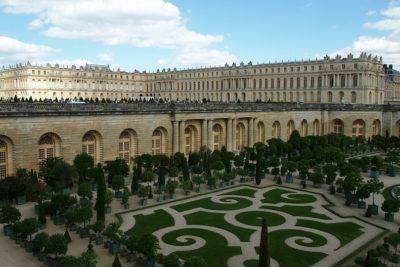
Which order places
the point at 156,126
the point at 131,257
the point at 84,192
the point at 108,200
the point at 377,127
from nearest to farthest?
the point at 131,257 < the point at 108,200 < the point at 84,192 < the point at 156,126 < the point at 377,127

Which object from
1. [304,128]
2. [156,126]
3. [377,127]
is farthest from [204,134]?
[377,127]

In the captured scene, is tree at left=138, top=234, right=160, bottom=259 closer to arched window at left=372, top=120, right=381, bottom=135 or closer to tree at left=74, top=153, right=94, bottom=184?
tree at left=74, top=153, right=94, bottom=184

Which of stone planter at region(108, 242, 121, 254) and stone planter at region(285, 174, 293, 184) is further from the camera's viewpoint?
stone planter at region(285, 174, 293, 184)

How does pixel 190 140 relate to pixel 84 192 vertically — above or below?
above

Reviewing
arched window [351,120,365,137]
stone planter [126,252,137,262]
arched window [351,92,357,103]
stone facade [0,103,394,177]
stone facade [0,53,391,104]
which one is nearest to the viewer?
stone planter [126,252,137,262]

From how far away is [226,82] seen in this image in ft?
401

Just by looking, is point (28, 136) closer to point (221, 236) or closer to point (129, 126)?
point (129, 126)

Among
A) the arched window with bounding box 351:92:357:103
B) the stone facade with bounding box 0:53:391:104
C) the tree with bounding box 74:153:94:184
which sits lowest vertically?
the tree with bounding box 74:153:94:184

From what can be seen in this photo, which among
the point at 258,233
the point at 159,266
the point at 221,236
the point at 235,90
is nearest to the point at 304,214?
the point at 258,233

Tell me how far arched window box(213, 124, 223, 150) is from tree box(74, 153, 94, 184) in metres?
21.5

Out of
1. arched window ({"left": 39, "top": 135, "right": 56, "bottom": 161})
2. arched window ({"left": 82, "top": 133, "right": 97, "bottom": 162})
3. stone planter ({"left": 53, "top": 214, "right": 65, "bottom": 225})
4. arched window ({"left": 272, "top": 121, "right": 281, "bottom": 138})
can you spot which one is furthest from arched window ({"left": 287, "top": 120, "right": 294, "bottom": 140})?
stone planter ({"left": 53, "top": 214, "right": 65, "bottom": 225})

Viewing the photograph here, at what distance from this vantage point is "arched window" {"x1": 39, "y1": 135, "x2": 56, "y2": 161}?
1460 inches

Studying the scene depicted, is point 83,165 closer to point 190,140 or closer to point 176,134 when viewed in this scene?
point 176,134

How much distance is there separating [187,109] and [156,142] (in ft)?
17.9
